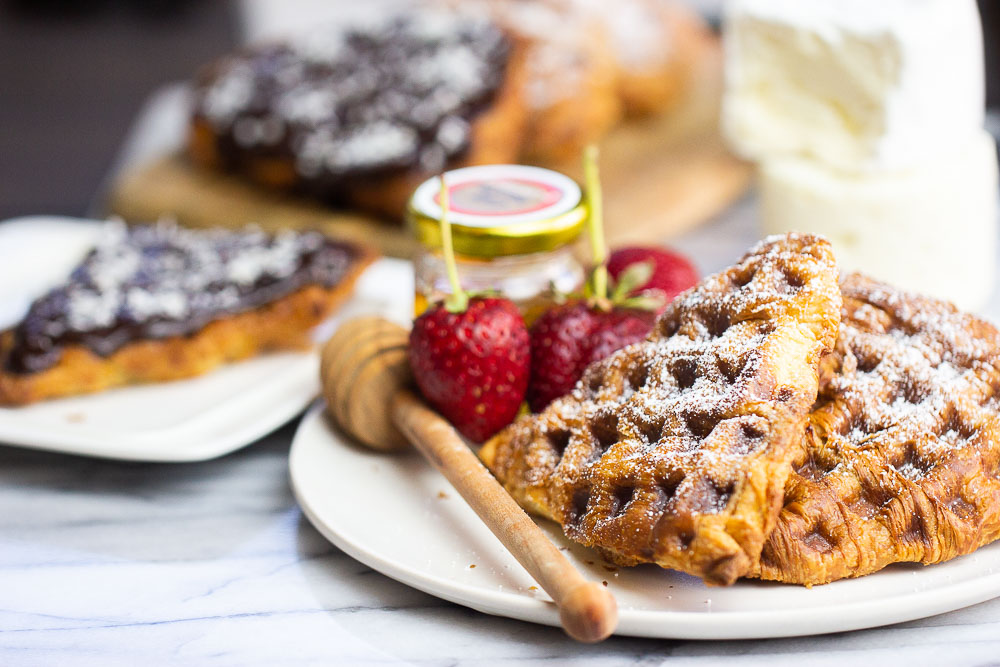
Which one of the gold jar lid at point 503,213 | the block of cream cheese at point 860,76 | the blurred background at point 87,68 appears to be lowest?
the blurred background at point 87,68

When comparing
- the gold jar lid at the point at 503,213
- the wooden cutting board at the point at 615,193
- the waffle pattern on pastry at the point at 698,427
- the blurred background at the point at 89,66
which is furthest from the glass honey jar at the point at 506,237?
the blurred background at the point at 89,66

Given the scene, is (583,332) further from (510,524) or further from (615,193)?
(615,193)

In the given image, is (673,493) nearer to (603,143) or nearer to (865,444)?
(865,444)

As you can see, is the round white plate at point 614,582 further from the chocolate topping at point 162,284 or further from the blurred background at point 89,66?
the blurred background at point 89,66

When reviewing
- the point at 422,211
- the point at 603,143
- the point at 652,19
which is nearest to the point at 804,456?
the point at 422,211

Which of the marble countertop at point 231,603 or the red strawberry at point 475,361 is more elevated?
the red strawberry at point 475,361
